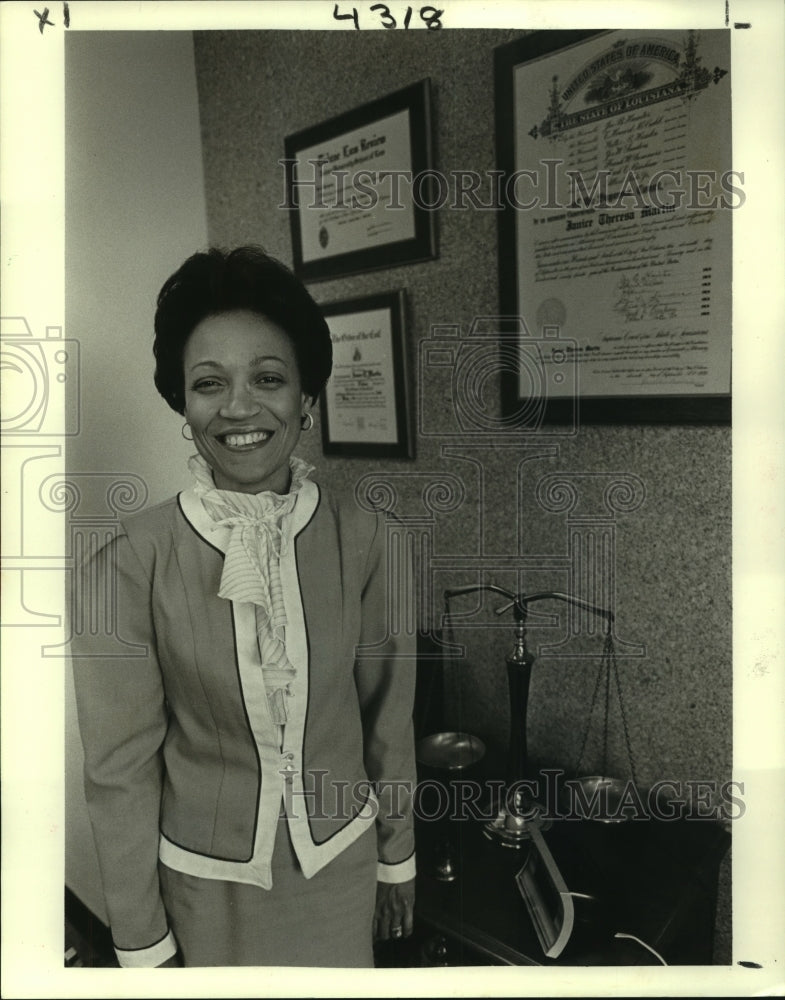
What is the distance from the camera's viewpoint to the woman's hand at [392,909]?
786 mm

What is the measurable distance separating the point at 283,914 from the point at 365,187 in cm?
72

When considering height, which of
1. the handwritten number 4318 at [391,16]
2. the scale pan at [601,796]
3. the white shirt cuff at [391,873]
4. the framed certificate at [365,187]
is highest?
the handwritten number 4318 at [391,16]

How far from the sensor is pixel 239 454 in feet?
2.48

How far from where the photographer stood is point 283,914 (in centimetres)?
77

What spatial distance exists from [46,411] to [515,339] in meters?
0.48

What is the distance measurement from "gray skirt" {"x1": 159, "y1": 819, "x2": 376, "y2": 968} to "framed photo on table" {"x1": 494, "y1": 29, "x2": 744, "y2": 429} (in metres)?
0.47

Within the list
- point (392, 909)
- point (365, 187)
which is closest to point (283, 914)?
point (392, 909)

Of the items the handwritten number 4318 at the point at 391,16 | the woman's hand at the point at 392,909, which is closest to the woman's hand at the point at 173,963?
the woman's hand at the point at 392,909

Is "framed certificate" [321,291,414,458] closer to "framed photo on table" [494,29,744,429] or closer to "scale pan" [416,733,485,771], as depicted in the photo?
"framed photo on table" [494,29,744,429]

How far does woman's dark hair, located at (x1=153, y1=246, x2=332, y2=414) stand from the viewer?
750 mm

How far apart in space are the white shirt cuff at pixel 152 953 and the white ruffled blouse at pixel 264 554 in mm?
247

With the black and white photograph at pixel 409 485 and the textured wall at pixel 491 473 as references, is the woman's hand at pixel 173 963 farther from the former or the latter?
the textured wall at pixel 491 473

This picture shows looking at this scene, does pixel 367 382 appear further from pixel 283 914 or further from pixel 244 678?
pixel 283 914

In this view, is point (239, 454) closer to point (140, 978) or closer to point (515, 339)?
point (515, 339)
